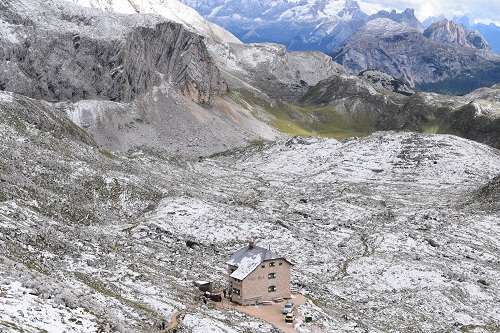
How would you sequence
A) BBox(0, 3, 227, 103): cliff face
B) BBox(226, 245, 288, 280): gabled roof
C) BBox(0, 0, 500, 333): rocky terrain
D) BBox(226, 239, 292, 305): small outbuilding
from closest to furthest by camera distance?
BBox(0, 0, 500, 333): rocky terrain, BBox(226, 239, 292, 305): small outbuilding, BBox(226, 245, 288, 280): gabled roof, BBox(0, 3, 227, 103): cliff face

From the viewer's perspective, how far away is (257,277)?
213 feet

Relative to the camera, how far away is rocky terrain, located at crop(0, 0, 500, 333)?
194 feet

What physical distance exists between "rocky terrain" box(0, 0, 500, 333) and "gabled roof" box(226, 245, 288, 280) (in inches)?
211

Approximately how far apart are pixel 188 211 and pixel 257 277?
40943 mm

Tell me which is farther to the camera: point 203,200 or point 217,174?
point 217,174

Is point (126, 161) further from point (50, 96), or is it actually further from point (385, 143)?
point (385, 143)

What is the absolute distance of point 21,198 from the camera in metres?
84.1

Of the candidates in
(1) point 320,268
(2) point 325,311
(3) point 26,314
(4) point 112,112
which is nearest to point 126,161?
(4) point 112,112

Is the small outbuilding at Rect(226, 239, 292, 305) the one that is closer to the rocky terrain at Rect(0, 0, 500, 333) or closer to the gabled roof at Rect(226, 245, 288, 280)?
the gabled roof at Rect(226, 245, 288, 280)

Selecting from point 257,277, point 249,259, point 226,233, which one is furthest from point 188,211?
point 257,277

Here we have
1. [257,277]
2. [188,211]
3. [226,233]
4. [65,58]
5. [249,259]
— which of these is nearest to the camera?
[257,277]

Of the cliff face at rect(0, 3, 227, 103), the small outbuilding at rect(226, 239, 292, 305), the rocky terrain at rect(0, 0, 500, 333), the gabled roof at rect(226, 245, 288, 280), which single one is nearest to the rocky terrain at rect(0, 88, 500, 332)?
the rocky terrain at rect(0, 0, 500, 333)

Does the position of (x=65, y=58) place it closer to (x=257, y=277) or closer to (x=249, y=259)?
(x=249, y=259)

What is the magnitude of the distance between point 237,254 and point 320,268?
22.8 m
